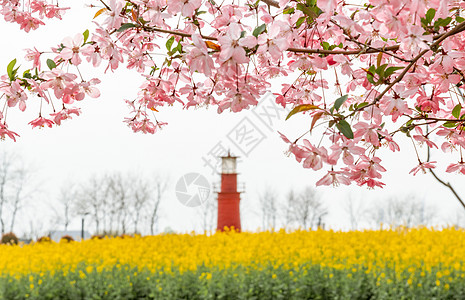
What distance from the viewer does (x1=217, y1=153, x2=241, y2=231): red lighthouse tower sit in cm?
1656

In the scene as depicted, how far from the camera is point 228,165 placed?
1734cm

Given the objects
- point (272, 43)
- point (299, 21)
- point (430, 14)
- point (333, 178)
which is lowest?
point (333, 178)

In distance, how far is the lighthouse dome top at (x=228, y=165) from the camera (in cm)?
1728

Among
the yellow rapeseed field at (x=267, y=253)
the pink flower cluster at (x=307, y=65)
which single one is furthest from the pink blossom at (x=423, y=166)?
the yellow rapeseed field at (x=267, y=253)

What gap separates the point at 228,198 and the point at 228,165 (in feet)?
4.29

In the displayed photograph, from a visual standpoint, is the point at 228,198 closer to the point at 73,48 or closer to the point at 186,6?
the point at 73,48

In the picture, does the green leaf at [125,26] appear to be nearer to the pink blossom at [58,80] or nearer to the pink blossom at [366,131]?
the pink blossom at [58,80]

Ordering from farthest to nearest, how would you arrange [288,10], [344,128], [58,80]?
[288,10] < [58,80] < [344,128]

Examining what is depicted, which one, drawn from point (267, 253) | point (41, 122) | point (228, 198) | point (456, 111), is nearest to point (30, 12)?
point (41, 122)

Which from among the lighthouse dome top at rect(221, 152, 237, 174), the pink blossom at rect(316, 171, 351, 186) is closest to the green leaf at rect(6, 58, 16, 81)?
the pink blossom at rect(316, 171, 351, 186)

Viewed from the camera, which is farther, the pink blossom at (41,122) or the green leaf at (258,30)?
the pink blossom at (41,122)

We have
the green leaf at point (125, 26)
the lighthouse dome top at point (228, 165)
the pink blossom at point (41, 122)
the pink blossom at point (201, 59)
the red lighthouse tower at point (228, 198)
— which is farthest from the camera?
the lighthouse dome top at point (228, 165)

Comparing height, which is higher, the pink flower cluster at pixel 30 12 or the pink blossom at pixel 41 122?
the pink flower cluster at pixel 30 12

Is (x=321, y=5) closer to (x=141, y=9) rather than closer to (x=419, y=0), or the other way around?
(x=419, y=0)
